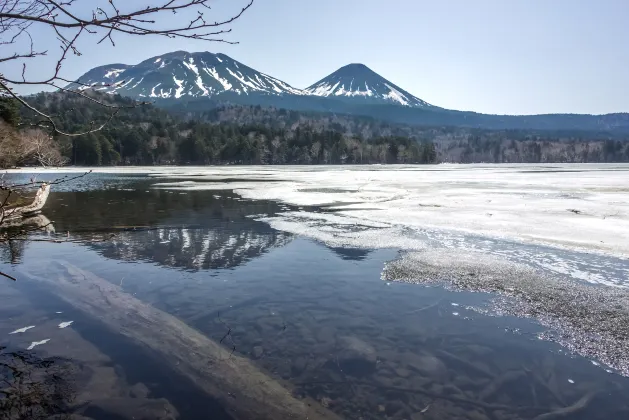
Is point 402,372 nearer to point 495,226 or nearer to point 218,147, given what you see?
point 495,226

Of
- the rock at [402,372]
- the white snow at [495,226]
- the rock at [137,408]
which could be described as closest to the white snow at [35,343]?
the rock at [137,408]

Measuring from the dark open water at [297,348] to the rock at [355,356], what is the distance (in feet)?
0.12

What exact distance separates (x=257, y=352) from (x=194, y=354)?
1.08m

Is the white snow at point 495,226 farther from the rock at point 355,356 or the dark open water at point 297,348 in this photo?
the rock at point 355,356

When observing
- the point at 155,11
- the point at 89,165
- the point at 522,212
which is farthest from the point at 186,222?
the point at 89,165

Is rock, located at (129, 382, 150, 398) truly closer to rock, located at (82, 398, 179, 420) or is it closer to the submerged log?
rock, located at (82, 398, 179, 420)

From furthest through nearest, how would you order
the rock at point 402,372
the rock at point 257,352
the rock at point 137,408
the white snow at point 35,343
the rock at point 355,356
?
the white snow at point 35,343 → the rock at point 257,352 → the rock at point 355,356 → the rock at point 402,372 → the rock at point 137,408

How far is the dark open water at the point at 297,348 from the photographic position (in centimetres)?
603

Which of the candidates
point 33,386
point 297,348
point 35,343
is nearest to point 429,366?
point 297,348

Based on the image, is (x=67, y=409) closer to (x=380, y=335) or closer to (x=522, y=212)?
(x=380, y=335)

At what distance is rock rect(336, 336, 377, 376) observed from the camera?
7.01m

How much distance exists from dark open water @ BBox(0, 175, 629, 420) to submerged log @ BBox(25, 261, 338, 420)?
0.31ft

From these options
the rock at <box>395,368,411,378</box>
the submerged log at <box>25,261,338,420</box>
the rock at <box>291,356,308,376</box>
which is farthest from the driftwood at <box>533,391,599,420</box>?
the rock at <box>291,356,308,376</box>

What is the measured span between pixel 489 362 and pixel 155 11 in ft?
23.8
